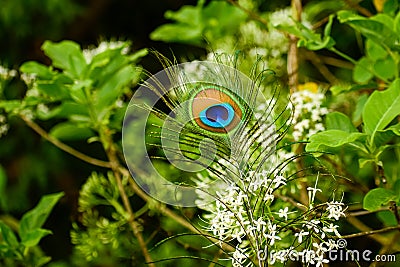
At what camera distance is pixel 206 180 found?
0.64 meters

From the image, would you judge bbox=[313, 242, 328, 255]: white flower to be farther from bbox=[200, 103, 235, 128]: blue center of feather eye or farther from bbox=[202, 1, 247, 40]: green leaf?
bbox=[202, 1, 247, 40]: green leaf

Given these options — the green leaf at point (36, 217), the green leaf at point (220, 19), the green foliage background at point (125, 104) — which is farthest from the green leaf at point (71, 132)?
the green leaf at point (220, 19)

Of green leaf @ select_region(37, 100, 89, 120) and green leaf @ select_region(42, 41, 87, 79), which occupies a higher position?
green leaf @ select_region(42, 41, 87, 79)

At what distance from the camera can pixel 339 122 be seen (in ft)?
1.96

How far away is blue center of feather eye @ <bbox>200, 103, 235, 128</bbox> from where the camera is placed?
1.52 ft

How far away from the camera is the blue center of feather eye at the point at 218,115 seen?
0.46 metres

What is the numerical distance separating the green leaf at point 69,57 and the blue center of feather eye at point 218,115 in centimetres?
32

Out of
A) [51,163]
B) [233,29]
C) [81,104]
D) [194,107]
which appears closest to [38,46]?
[51,163]

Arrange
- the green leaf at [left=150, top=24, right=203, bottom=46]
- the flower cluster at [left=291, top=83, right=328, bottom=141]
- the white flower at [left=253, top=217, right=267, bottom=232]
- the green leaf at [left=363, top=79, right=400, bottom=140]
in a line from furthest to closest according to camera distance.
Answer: the green leaf at [left=150, top=24, right=203, bottom=46], the flower cluster at [left=291, top=83, right=328, bottom=141], the green leaf at [left=363, top=79, right=400, bottom=140], the white flower at [left=253, top=217, right=267, bottom=232]

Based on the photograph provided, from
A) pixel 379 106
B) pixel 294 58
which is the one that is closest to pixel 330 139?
pixel 379 106

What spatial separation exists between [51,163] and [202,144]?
1.06 metres

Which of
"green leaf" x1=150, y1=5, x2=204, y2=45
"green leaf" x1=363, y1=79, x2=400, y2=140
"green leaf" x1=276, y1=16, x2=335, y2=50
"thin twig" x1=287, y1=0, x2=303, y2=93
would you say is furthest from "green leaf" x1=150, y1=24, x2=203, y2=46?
"green leaf" x1=363, y1=79, x2=400, y2=140

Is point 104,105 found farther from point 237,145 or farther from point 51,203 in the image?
point 237,145

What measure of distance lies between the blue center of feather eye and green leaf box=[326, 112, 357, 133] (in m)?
0.17
